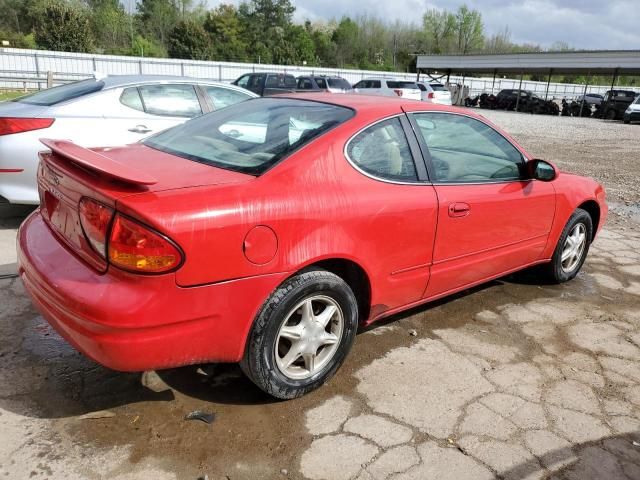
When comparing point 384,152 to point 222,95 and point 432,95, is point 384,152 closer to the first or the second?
point 222,95

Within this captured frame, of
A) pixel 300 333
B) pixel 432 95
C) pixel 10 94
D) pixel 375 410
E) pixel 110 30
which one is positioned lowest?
pixel 10 94

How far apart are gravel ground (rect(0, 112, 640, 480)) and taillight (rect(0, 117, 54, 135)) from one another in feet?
5.33

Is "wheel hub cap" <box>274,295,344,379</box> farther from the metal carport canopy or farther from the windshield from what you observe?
the metal carport canopy

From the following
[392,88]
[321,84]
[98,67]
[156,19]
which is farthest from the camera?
[156,19]

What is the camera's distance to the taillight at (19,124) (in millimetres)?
4730

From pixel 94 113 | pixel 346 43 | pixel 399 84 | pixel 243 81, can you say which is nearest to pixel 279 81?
pixel 243 81

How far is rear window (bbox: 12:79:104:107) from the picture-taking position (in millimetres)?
5230

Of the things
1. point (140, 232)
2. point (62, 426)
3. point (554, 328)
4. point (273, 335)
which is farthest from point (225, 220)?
point (554, 328)

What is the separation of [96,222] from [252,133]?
3.58 ft

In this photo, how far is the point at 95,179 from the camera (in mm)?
2311

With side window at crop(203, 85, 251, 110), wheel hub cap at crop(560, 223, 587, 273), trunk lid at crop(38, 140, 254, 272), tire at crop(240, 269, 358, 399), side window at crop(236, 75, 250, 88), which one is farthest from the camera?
side window at crop(236, 75, 250, 88)

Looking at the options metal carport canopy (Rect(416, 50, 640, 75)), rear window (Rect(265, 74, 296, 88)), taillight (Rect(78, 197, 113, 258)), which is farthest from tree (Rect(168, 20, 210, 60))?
taillight (Rect(78, 197, 113, 258))

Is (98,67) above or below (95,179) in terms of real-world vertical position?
below

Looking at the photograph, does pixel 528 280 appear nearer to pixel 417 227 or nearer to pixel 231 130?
pixel 417 227
